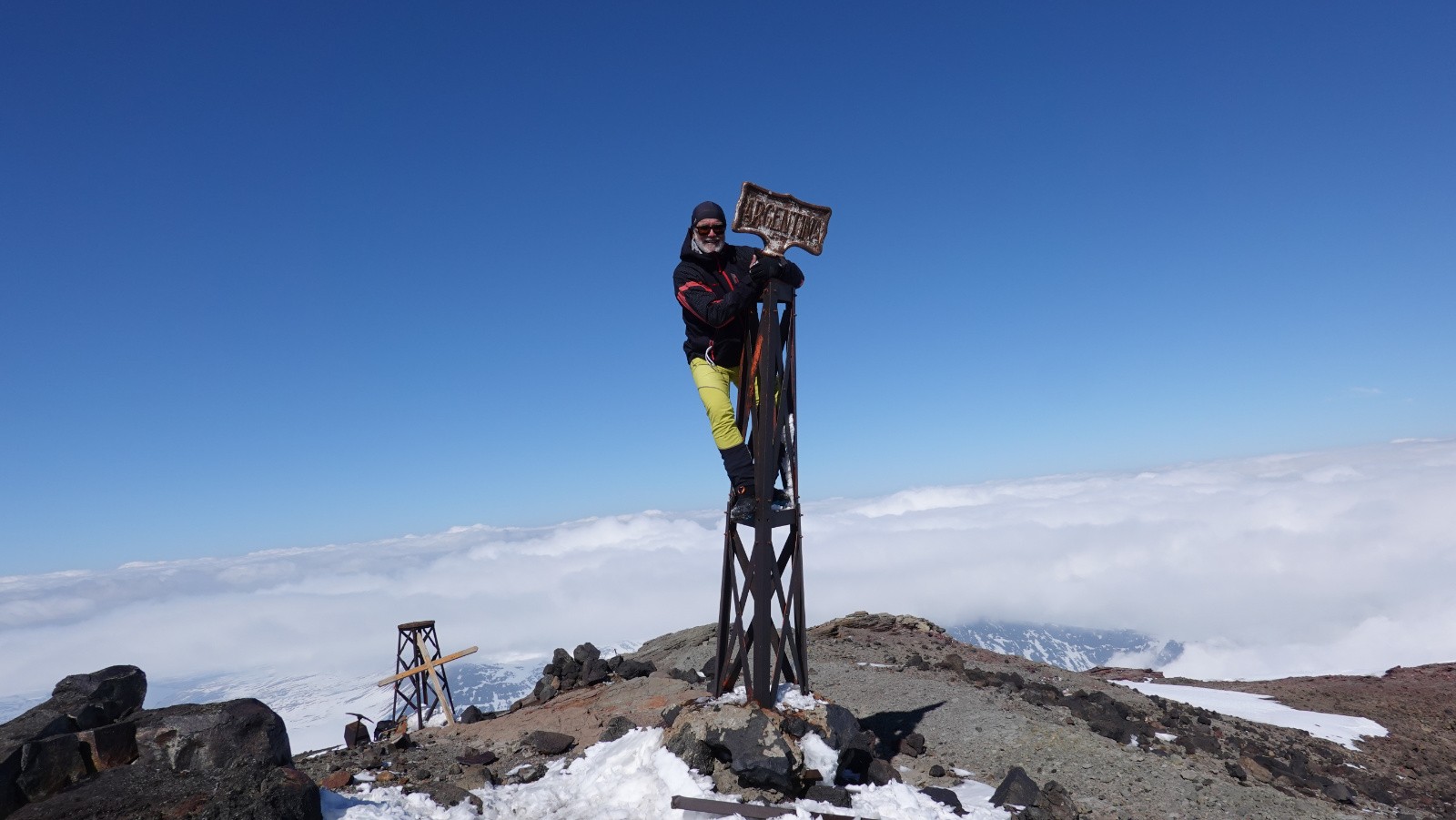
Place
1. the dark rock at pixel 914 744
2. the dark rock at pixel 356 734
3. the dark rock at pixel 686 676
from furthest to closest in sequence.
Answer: the dark rock at pixel 686 676, the dark rock at pixel 356 734, the dark rock at pixel 914 744

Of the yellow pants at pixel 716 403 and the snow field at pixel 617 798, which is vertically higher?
the yellow pants at pixel 716 403

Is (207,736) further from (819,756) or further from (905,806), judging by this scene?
(905,806)

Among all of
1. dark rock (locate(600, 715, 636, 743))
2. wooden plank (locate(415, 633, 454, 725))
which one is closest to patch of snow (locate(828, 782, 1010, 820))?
dark rock (locate(600, 715, 636, 743))

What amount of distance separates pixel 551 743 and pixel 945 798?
15.0 feet

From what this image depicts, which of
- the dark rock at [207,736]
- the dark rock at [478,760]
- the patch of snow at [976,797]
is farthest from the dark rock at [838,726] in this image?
the dark rock at [207,736]

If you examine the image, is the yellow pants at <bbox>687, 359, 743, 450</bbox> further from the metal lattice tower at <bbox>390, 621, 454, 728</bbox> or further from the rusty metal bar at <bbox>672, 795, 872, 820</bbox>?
the metal lattice tower at <bbox>390, 621, 454, 728</bbox>

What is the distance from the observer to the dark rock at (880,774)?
7.03 meters

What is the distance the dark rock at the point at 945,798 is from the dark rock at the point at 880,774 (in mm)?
389

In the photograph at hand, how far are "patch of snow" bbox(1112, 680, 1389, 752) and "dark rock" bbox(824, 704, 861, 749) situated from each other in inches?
477

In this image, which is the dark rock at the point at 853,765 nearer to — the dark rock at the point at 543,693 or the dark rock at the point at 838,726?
the dark rock at the point at 838,726

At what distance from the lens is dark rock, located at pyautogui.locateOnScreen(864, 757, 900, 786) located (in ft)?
23.1

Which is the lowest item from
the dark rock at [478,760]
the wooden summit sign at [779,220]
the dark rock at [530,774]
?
the dark rock at [478,760]

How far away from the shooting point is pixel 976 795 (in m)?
7.26

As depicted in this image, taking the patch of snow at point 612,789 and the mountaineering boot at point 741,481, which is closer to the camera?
the patch of snow at point 612,789
